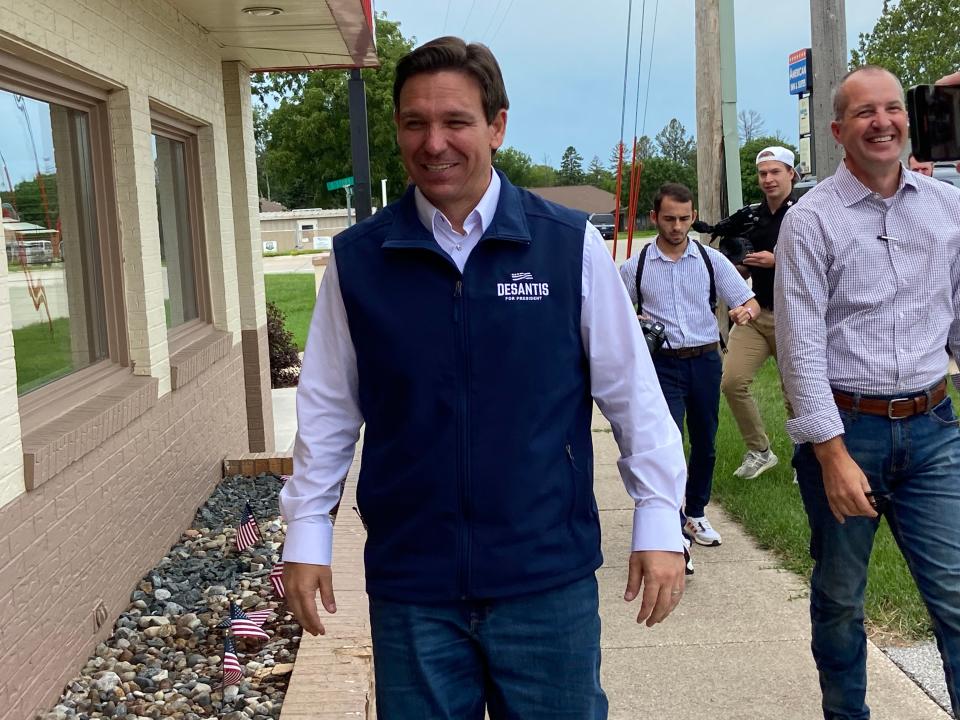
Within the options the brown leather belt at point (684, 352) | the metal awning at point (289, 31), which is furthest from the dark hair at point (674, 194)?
the metal awning at point (289, 31)

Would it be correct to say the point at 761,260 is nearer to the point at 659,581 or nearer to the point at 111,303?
the point at 111,303

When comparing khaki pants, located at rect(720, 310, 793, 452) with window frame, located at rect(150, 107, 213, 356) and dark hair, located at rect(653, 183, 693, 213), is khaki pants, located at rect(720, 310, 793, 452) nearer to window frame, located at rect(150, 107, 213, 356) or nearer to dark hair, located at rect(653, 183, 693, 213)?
dark hair, located at rect(653, 183, 693, 213)

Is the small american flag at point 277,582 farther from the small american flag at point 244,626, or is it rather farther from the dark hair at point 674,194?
the dark hair at point 674,194

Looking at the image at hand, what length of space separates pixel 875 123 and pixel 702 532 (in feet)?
11.0

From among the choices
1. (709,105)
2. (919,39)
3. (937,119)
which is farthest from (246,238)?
(919,39)

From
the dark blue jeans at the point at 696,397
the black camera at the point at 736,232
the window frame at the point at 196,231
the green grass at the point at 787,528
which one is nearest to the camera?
the green grass at the point at 787,528

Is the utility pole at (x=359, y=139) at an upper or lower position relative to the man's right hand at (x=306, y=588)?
upper

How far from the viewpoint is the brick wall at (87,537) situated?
3.99 meters

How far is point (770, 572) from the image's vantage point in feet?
19.3

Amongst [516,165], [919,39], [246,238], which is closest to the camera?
[246,238]

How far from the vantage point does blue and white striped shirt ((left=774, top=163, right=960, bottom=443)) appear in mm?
3367

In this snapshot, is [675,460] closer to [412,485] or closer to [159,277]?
[412,485]

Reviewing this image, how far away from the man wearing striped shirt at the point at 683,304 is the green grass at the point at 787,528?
743mm

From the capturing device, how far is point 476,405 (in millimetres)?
2377
